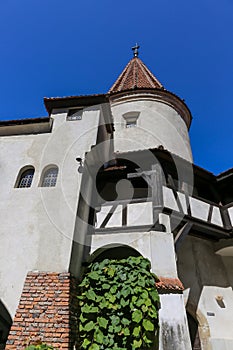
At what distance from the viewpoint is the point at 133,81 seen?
15.9 meters

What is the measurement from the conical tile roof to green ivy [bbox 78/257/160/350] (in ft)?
35.6

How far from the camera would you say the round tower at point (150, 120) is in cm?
1221

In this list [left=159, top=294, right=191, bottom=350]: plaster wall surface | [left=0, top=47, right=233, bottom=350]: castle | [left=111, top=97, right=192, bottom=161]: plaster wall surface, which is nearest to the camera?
[left=159, top=294, right=191, bottom=350]: plaster wall surface

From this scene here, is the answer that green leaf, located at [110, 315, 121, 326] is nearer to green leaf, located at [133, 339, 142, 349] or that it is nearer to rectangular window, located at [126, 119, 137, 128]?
green leaf, located at [133, 339, 142, 349]

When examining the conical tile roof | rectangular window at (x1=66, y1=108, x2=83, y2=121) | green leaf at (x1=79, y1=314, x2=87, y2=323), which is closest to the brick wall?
green leaf at (x1=79, y1=314, x2=87, y2=323)

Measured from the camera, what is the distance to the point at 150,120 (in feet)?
42.5

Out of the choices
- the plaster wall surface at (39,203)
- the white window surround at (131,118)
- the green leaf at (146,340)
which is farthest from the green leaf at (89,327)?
the white window surround at (131,118)

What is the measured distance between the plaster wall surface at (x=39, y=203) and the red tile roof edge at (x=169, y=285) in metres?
2.31

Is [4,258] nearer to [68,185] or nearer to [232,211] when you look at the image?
[68,185]

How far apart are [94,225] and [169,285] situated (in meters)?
2.90

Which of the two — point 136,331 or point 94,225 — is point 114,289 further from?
point 94,225

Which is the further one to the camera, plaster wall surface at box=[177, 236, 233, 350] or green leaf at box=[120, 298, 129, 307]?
plaster wall surface at box=[177, 236, 233, 350]

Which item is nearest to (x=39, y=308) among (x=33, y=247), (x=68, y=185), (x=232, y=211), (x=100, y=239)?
(x=33, y=247)

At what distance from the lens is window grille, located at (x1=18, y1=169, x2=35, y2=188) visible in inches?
307
